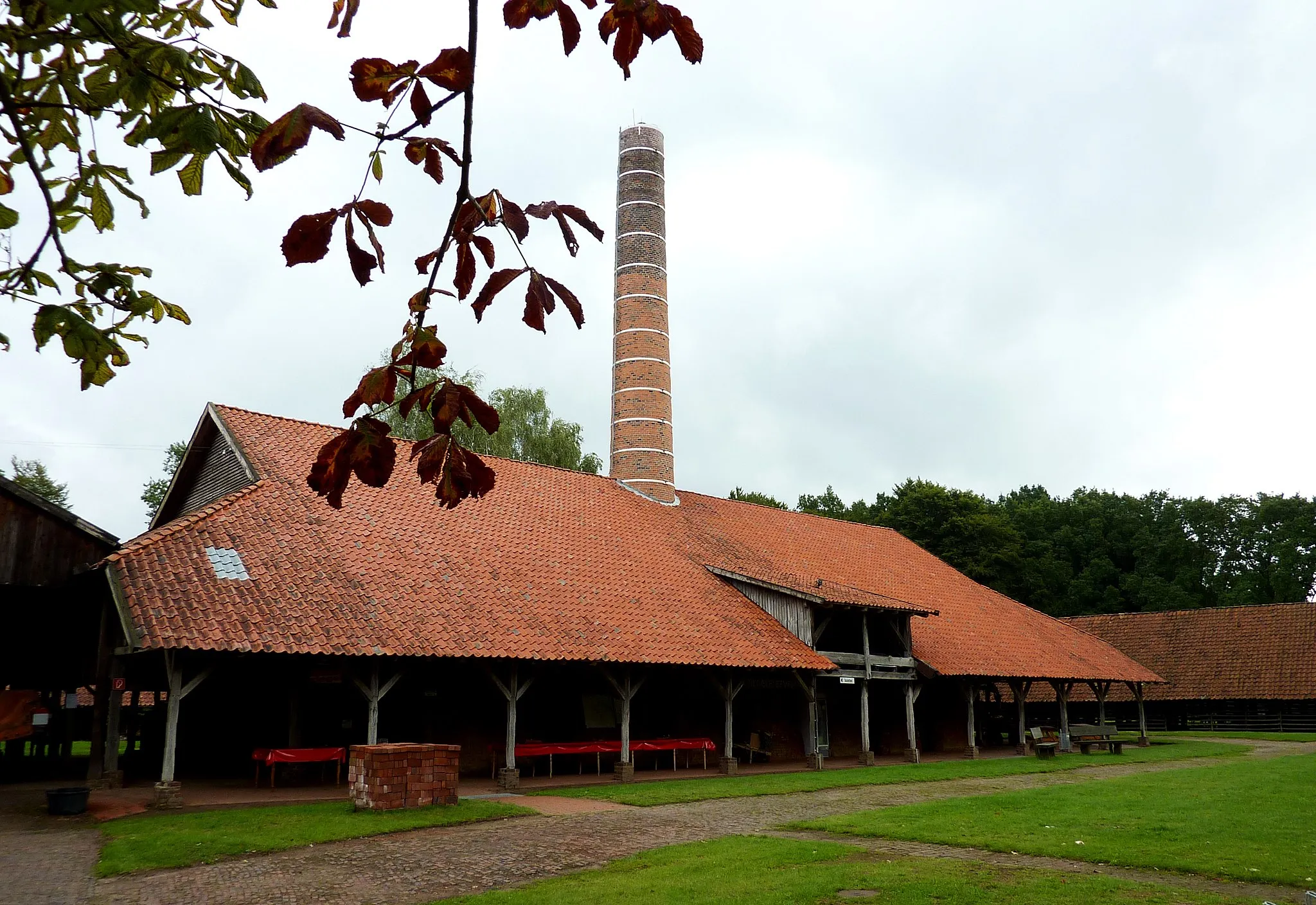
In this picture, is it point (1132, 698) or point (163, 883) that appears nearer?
point (163, 883)

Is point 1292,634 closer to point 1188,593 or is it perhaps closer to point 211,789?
point 1188,593

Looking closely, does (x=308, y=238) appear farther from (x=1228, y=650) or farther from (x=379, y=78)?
(x=1228, y=650)

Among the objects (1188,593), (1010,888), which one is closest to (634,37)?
(1010,888)

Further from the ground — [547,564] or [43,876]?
[547,564]

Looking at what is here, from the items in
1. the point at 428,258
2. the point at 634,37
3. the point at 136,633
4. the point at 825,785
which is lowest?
the point at 825,785

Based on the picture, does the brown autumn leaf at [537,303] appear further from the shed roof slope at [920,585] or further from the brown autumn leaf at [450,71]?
the shed roof slope at [920,585]

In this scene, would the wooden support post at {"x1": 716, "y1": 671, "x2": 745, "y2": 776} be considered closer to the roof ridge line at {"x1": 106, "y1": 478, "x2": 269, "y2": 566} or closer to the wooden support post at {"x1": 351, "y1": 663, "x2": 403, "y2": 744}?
the wooden support post at {"x1": 351, "y1": 663, "x2": 403, "y2": 744}

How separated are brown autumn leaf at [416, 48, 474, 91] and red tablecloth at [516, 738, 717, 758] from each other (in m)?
14.5

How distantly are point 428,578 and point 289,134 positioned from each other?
14.7 m

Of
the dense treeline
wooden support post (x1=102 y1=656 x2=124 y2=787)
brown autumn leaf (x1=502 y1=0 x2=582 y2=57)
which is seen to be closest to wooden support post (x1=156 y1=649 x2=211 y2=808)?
wooden support post (x1=102 y1=656 x2=124 y2=787)

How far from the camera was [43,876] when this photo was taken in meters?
8.38

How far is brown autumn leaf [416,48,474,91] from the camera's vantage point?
2.60 meters

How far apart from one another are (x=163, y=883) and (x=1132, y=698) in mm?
33099

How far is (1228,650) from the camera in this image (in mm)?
35062
